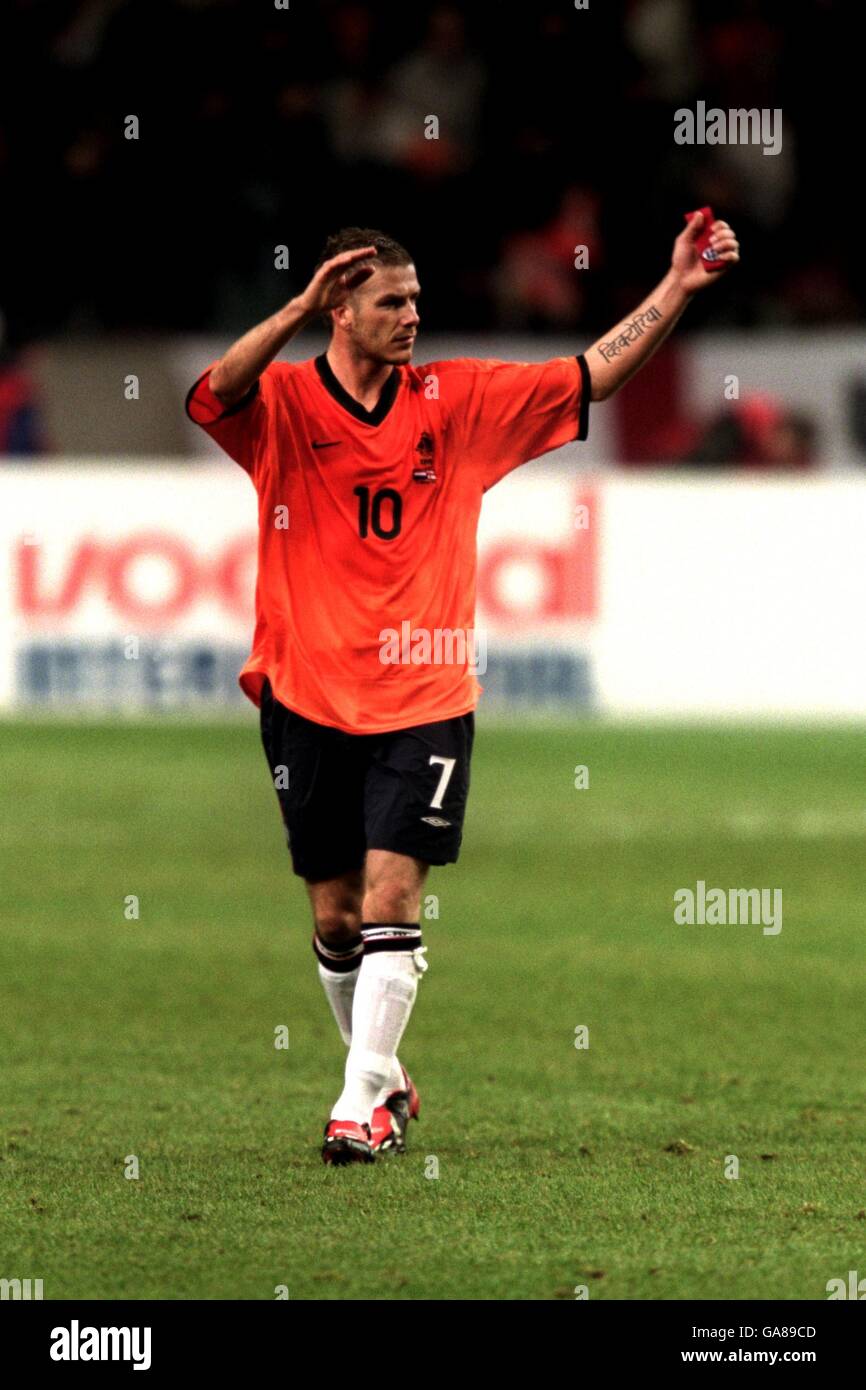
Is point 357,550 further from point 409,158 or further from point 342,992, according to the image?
point 409,158

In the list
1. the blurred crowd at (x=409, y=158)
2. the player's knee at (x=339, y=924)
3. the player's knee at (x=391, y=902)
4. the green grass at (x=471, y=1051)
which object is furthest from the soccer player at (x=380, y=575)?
the blurred crowd at (x=409, y=158)

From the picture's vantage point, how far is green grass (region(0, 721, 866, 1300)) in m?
5.34

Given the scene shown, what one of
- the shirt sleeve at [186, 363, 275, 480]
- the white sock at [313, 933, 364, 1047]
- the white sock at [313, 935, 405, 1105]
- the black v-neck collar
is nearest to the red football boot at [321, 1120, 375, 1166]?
the white sock at [313, 935, 405, 1105]

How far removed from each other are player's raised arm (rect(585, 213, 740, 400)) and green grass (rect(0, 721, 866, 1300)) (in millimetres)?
2024

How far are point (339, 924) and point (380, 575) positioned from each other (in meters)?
0.98

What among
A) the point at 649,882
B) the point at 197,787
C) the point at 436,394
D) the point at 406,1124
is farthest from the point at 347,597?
the point at 197,787

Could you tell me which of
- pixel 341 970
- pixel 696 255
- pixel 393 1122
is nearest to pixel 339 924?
pixel 341 970

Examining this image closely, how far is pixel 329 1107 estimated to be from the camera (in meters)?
7.12

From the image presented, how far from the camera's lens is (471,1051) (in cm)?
809

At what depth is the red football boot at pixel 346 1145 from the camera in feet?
20.5

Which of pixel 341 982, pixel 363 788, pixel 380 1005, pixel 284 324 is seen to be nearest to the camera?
pixel 284 324

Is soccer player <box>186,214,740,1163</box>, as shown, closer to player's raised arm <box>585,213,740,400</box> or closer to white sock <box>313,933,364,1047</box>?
player's raised arm <box>585,213,740,400</box>
